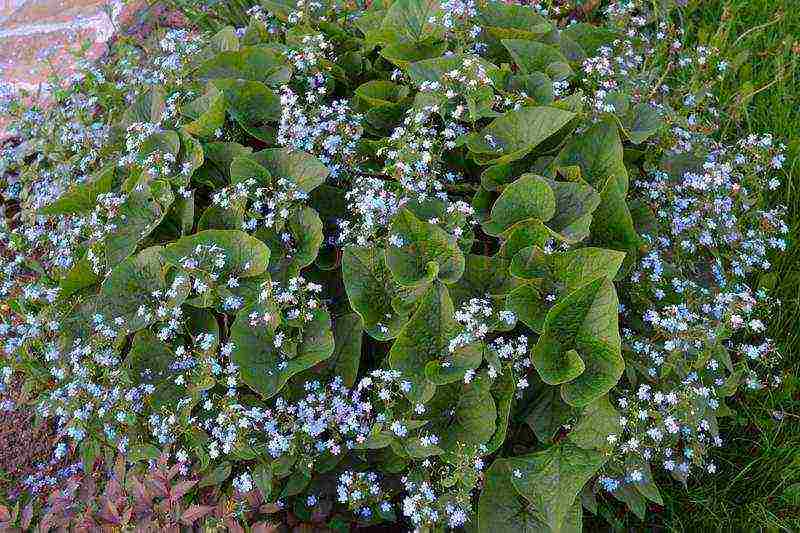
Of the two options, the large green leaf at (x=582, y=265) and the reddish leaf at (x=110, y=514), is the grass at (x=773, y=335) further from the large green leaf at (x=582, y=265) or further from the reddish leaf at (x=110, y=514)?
the reddish leaf at (x=110, y=514)

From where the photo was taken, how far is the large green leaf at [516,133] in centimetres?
301

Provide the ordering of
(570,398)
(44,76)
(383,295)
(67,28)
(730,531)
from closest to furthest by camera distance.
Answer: (570,398) < (383,295) < (730,531) < (44,76) < (67,28)

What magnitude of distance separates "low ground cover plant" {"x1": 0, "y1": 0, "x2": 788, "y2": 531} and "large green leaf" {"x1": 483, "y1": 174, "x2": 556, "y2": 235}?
1 cm

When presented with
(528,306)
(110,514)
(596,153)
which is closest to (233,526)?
(110,514)

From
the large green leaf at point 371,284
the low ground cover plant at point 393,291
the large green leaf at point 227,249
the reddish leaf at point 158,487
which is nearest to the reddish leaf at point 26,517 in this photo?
the low ground cover plant at point 393,291

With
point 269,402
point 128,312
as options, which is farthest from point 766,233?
point 128,312

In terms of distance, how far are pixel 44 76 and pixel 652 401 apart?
4.42 m

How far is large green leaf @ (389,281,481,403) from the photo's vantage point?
8.46ft

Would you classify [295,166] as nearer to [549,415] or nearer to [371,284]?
[371,284]

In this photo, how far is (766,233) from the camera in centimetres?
338

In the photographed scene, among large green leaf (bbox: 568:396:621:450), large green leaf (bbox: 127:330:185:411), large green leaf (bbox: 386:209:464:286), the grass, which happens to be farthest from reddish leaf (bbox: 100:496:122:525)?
the grass

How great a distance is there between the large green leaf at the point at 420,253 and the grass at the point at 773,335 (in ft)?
4.31

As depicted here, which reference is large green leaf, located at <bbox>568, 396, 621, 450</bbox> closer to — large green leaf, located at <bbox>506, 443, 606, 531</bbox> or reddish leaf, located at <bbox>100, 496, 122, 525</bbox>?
large green leaf, located at <bbox>506, 443, 606, 531</bbox>

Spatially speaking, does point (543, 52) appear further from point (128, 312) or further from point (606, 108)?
point (128, 312)
